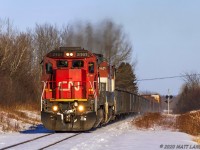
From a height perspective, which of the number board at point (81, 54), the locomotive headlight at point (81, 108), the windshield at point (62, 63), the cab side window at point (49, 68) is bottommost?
the locomotive headlight at point (81, 108)

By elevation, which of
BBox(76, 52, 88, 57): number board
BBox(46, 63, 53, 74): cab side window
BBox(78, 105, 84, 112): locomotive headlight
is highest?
BBox(76, 52, 88, 57): number board

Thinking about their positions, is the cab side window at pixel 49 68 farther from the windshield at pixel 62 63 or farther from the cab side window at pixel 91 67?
the cab side window at pixel 91 67

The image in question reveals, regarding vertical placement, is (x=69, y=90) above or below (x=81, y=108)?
above

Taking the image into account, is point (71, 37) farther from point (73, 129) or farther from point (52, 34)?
point (73, 129)

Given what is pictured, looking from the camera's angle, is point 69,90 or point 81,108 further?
point 69,90

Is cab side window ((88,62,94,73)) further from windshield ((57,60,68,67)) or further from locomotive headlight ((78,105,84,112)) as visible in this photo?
locomotive headlight ((78,105,84,112))

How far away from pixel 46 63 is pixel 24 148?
8204 mm

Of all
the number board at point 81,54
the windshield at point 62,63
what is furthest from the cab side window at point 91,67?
the windshield at point 62,63

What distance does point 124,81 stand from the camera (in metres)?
65.8

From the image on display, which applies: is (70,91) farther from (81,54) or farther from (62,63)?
(81,54)

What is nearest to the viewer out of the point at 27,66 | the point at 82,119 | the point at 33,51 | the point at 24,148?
the point at 24,148

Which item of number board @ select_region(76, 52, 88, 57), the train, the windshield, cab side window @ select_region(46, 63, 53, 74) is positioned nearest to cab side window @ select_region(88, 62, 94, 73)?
the train

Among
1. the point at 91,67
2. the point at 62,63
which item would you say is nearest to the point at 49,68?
the point at 62,63

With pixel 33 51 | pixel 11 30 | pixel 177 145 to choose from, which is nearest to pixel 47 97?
pixel 177 145
